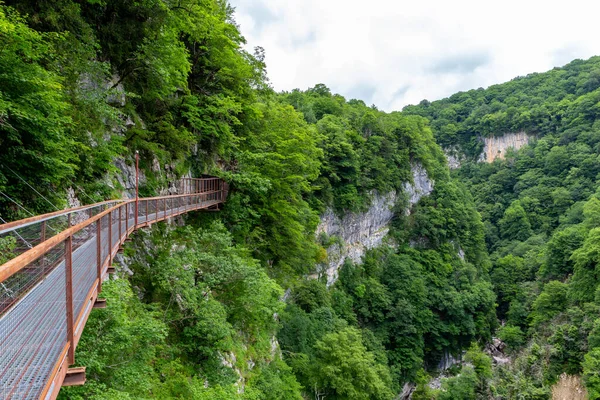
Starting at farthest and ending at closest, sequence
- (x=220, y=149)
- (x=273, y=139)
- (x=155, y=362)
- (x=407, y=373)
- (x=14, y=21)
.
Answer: (x=407, y=373), (x=273, y=139), (x=220, y=149), (x=155, y=362), (x=14, y=21)

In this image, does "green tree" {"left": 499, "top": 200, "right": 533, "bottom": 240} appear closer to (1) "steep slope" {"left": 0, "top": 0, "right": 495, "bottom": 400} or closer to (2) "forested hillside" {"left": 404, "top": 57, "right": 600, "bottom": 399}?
(2) "forested hillside" {"left": 404, "top": 57, "right": 600, "bottom": 399}

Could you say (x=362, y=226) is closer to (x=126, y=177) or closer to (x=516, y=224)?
(x=126, y=177)

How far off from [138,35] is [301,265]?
13.9m

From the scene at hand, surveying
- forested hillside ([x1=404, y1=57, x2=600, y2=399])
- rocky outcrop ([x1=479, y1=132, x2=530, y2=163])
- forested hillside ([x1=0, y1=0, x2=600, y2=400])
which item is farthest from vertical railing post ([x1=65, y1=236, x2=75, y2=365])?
rocky outcrop ([x1=479, y1=132, x2=530, y2=163])

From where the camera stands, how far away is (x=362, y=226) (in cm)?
3178

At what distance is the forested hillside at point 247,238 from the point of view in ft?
18.7

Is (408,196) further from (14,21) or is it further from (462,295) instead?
(14,21)

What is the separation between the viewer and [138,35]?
10984mm

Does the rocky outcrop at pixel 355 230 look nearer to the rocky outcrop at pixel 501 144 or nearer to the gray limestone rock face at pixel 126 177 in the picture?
the gray limestone rock face at pixel 126 177

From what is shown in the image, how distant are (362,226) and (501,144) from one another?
197 ft

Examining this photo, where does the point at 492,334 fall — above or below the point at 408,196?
below

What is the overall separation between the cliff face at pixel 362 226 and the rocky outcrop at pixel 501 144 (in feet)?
141

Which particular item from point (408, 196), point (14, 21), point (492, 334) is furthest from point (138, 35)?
point (492, 334)

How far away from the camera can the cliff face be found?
27359 mm
